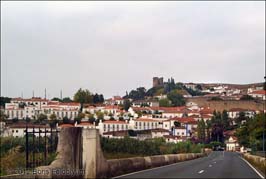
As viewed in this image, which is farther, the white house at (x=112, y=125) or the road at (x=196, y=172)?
the white house at (x=112, y=125)

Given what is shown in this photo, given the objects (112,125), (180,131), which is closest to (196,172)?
(112,125)

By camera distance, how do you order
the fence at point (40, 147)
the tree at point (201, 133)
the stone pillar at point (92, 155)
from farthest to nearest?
the tree at point (201, 133) < the stone pillar at point (92, 155) < the fence at point (40, 147)

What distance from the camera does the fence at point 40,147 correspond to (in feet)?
53.3

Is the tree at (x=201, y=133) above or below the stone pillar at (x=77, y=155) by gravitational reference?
below

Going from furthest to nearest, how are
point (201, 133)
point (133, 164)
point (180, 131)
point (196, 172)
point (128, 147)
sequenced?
point (180, 131)
point (201, 133)
point (128, 147)
point (196, 172)
point (133, 164)

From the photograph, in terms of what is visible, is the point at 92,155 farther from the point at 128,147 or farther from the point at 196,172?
the point at 128,147

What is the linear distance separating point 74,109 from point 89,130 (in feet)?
592

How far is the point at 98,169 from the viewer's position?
19.2 m

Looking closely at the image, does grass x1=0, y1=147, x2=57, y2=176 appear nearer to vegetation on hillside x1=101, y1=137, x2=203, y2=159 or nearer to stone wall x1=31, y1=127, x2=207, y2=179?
stone wall x1=31, y1=127, x2=207, y2=179

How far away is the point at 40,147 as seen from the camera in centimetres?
1825

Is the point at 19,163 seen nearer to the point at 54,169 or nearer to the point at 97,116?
the point at 54,169

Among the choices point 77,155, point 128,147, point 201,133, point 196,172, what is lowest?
point 201,133

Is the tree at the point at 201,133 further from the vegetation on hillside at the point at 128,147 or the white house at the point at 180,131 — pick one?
the vegetation on hillside at the point at 128,147

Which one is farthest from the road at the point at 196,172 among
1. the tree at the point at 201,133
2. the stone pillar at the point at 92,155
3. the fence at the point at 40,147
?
the tree at the point at 201,133
